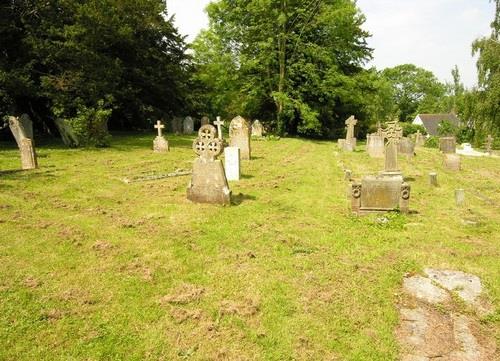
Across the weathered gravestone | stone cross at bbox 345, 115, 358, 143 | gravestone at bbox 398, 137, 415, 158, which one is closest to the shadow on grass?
the weathered gravestone

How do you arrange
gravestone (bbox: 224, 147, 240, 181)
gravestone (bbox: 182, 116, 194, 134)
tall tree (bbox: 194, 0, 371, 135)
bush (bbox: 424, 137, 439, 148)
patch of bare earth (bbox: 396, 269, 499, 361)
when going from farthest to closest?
1. bush (bbox: 424, 137, 439, 148)
2. gravestone (bbox: 182, 116, 194, 134)
3. tall tree (bbox: 194, 0, 371, 135)
4. gravestone (bbox: 224, 147, 240, 181)
5. patch of bare earth (bbox: 396, 269, 499, 361)

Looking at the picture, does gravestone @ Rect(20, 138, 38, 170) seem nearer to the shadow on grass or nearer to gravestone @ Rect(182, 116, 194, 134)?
the shadow on grass

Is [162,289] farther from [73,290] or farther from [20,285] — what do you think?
[20,285]

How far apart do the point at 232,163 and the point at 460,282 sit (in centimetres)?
867

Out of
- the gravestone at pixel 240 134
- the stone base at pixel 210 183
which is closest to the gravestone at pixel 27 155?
the stone base at pixel 210 183

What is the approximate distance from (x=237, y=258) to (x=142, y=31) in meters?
29.5

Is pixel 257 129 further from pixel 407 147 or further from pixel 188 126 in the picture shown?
pixel 407 147

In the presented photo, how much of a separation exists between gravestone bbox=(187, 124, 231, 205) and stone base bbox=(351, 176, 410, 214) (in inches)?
123

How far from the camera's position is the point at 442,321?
4855 mm

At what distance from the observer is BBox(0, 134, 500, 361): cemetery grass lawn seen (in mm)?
4398

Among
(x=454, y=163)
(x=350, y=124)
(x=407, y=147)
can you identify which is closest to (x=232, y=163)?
(x=454, y=163)

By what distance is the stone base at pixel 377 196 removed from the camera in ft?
30.2

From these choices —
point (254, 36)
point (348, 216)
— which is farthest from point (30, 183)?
point (254, 36)

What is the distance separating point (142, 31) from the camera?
31.5 metres
